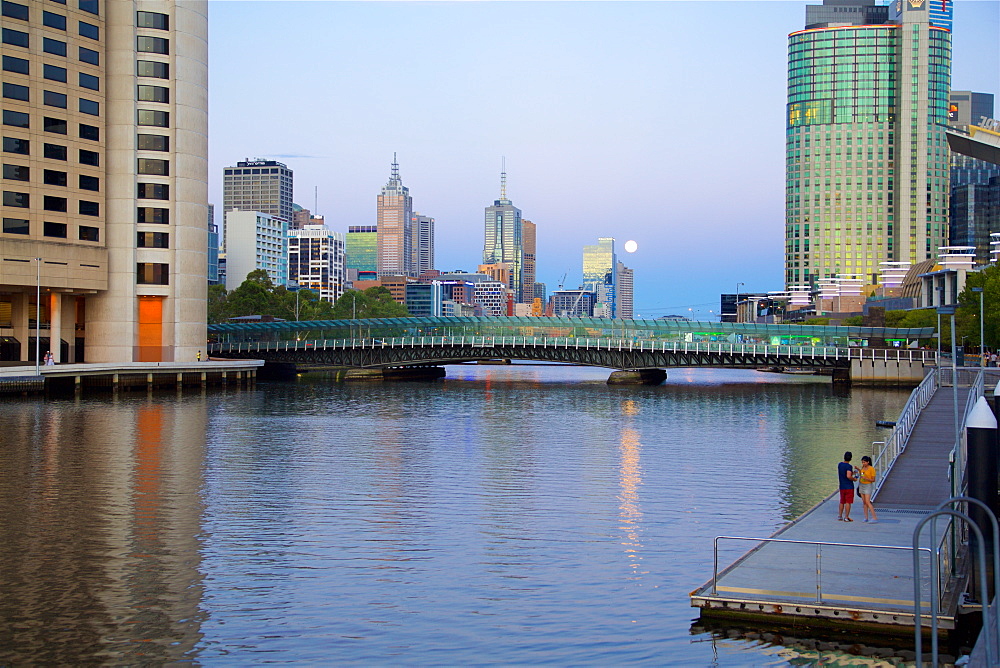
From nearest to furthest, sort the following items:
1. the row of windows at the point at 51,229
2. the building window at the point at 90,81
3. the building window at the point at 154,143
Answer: the row of windows at the point at 51,229 < the building window at the point at 90,81 < the building window at the point at 154,143

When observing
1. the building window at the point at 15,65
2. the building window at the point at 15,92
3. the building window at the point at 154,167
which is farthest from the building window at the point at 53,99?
the building window at the point at 154,167

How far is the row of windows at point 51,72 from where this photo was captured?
312 feet

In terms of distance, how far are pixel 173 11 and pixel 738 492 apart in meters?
86.7

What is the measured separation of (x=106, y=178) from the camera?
10425cm

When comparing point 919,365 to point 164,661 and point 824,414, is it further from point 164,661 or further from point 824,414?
point 164,661

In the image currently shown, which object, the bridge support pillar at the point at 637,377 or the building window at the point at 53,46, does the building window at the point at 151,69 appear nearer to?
the building window at the point at 53,46

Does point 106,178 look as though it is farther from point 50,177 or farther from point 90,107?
point 90,107

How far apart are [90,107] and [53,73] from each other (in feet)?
15.3

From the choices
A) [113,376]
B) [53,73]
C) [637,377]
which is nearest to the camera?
[53,73]

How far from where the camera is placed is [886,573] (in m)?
22.9

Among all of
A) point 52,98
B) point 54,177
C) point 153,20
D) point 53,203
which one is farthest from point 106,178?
point 153,20

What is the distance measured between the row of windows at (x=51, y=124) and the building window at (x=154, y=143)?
4.14 m

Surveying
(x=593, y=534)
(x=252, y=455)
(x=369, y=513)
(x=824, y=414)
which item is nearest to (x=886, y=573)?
(x=593, y=534)

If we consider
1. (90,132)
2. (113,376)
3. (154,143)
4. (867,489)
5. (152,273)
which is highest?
(90,132)
